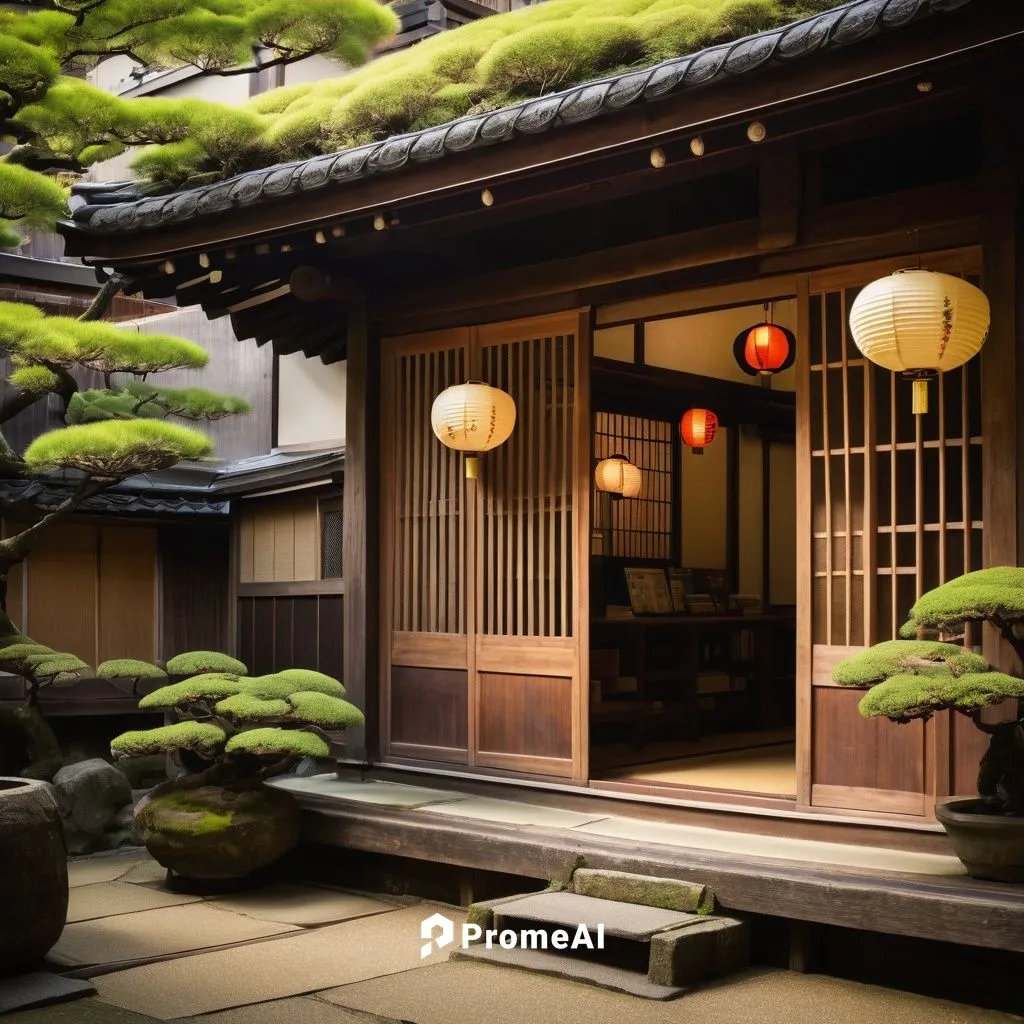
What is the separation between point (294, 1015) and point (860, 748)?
312cm

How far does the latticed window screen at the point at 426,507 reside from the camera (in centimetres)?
874

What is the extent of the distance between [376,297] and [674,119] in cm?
354

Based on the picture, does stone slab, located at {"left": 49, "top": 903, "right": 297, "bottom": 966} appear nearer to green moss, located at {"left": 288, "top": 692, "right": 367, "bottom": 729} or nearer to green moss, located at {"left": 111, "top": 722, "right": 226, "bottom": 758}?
green moss, located at {"left": 111, "top": 722, "right": 226, "bottom": 758}

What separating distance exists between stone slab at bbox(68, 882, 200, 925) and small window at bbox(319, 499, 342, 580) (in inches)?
149

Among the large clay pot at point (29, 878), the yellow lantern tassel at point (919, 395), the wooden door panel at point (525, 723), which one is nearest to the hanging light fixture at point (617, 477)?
the wooden door panel at point (525, 723)

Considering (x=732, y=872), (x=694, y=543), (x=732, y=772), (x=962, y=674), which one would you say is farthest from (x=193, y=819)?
(x=694, y=543)

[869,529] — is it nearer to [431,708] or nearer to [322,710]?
[322,710]

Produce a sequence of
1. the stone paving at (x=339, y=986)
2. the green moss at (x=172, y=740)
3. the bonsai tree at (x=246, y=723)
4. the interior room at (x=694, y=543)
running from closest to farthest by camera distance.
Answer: the stone paving at (x=339, y=986) → the bonsai tree at (x=246, y=723) → the green moss at (x=172, y=740) → the interior room at (x=694, y=543)

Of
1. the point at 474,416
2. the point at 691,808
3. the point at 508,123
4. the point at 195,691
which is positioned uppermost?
the point at 508,123

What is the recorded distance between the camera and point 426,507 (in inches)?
352

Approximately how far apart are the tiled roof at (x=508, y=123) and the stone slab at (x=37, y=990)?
454 centimetres

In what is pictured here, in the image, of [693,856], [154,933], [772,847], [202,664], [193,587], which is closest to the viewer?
[693,856]

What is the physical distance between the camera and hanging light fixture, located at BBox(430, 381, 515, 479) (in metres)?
8.08

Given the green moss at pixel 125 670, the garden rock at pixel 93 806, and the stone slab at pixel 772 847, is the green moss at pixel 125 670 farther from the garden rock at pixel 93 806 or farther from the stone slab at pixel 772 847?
the stone slab at pixel 772 847
